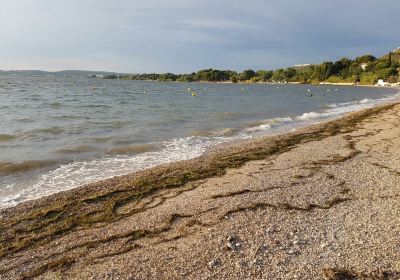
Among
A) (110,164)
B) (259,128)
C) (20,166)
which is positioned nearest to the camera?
(20,166)

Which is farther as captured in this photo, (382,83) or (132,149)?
(382,83)

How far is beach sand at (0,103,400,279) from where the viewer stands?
653 cm

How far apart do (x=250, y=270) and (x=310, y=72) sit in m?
199

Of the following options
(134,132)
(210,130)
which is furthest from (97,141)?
(210,130)

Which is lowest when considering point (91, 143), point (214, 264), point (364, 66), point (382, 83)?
point (91, 143)

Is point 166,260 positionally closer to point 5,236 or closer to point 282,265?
point 282,265

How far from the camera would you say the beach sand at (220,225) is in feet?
21.4

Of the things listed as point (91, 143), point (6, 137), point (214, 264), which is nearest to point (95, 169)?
point (91, 143)

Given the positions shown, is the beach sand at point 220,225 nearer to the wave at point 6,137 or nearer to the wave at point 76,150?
the wave at point 76,150

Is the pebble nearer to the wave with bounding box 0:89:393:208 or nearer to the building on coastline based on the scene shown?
the wave with bounding box 0:89:393:208

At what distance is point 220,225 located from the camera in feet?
26.7

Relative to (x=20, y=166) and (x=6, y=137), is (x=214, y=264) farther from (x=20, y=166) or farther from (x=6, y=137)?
(x=6, y=137)

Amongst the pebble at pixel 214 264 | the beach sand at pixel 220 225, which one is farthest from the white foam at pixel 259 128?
the pebble at pixel 214 264

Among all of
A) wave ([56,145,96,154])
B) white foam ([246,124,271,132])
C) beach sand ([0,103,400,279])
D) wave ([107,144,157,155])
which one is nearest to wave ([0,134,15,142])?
wave ([56,145,96,154])
